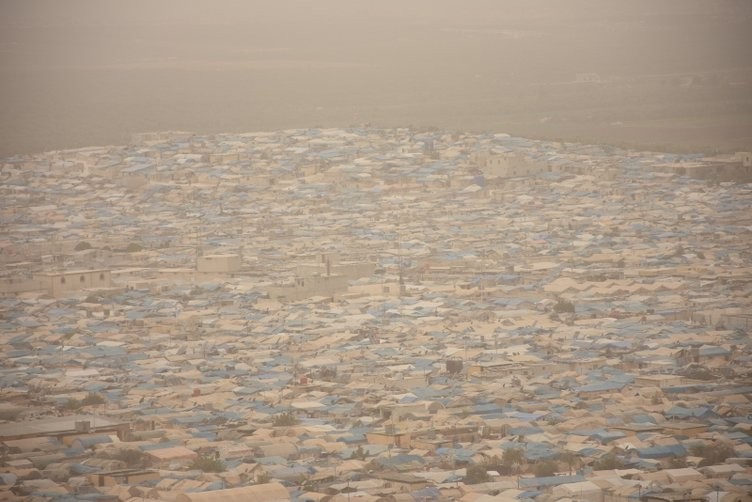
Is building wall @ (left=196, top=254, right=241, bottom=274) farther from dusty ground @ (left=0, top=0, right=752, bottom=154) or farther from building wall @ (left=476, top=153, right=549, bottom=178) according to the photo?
dusty ground @ (left=0, top=0, right=752, bottom=154)

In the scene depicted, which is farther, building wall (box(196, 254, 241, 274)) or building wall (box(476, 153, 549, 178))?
building wall (box(476, 153, 549, 178))

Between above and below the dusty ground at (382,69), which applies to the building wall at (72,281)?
below

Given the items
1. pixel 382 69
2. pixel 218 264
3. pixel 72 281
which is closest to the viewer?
pixel 72 281

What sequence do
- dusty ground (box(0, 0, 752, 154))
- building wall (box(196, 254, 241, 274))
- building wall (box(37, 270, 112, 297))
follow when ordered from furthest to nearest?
dusty ground (box(0, 0, 752, 154)) < building wall (box(196, 254, 241, 274)) < building wall (box(37, 270, 112, 297))

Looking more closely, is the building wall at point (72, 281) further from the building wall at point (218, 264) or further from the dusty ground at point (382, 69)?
the dusty ground at point (382, 69)

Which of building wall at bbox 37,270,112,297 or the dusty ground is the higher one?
the dusty ground

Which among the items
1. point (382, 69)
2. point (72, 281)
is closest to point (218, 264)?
point (72, 281)

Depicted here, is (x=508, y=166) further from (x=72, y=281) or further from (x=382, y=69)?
(x=382, y=69)

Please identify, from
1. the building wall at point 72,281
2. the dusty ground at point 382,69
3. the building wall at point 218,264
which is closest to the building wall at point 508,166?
the dusty ground at point 382,69

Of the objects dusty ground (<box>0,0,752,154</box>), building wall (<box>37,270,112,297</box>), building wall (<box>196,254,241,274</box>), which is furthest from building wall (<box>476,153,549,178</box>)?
building wall (<box>37,270,112,297</box>)

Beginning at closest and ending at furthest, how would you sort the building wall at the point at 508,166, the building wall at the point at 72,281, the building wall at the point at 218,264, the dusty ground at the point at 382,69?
the building wall at the point at 72,281 → the building wall at the point at 218,264 → the building wall at the point at 508,166 → the dusty ground at the point at 382,69

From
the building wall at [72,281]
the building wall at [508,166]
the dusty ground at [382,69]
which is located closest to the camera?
the building wall at [72,281]

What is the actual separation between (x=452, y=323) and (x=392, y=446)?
267 inches

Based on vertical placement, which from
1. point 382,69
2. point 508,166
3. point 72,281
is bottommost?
point 72,281
